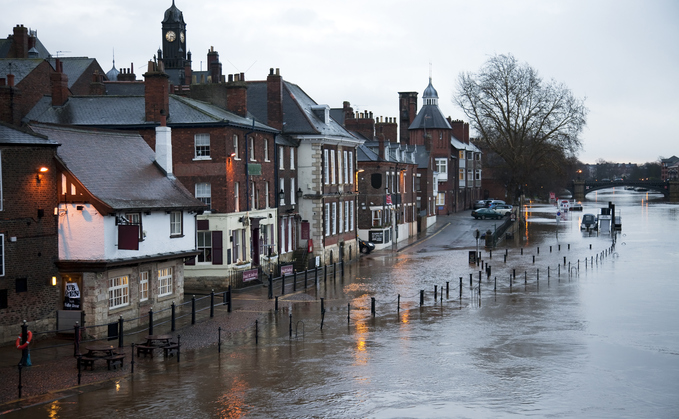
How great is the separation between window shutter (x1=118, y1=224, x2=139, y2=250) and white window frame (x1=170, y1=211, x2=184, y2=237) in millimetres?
3899

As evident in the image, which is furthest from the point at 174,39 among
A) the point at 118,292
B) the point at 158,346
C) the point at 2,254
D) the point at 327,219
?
the point at 158,346

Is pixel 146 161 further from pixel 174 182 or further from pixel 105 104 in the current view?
pixel 105 104

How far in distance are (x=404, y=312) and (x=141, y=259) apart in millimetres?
11388

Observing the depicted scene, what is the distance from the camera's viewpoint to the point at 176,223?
3055cm

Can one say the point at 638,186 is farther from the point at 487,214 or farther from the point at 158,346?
the point at 158,346

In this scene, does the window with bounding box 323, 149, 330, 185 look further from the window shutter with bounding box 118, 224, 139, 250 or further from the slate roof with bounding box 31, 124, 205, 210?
the window shutter with bounding box 118, 224, 139, 250

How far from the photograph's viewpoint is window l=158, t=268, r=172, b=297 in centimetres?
2934

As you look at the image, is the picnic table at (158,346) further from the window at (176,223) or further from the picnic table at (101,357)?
the window at (176,223)

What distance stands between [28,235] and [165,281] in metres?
6.40

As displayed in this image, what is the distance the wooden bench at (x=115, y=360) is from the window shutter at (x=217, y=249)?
15.8 meters

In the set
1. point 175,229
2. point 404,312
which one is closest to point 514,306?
point 404,312

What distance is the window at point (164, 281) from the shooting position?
96.3 ft

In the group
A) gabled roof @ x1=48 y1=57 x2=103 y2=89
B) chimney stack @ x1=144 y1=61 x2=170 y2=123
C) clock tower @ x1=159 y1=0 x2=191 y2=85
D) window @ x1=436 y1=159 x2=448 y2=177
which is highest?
clock tower @ x1=159 y1=0 x2=191 y2=85

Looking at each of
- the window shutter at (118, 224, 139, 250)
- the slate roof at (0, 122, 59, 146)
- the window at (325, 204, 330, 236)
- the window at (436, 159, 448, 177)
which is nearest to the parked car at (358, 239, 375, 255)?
the window at (325, 204, 330, 236)
